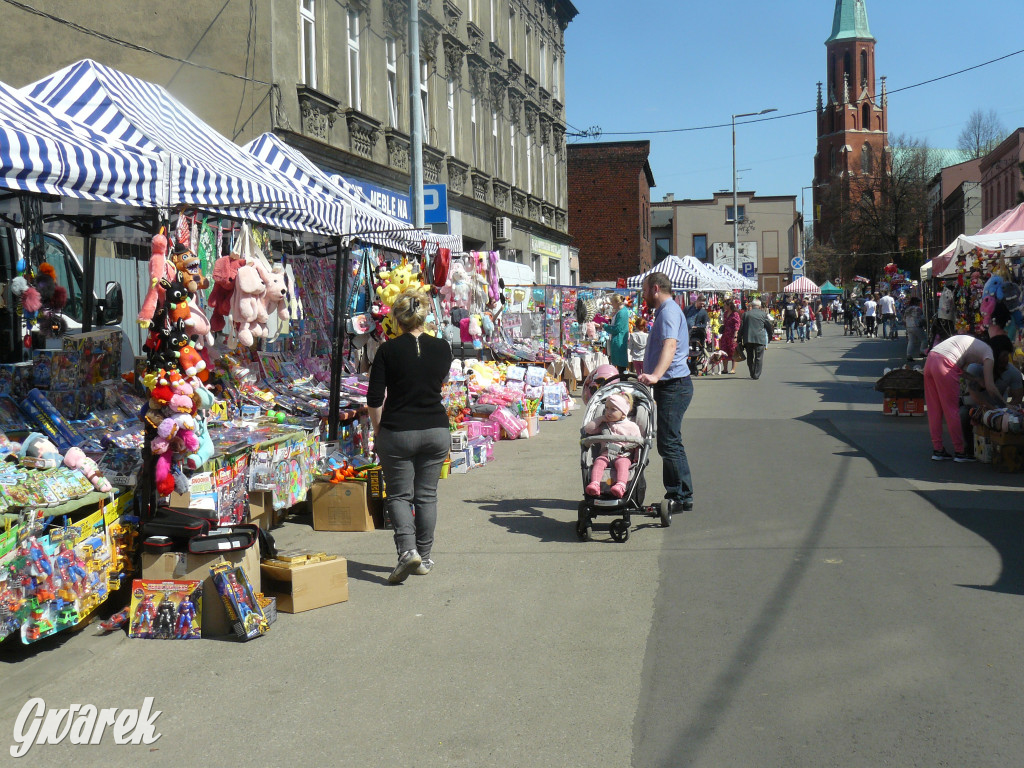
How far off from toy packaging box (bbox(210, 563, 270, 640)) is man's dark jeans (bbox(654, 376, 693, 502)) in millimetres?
3858

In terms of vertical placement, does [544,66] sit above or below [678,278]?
above

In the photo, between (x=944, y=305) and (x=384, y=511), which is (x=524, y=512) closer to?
(x=384, y=511)

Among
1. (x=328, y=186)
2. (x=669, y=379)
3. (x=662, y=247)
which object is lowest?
(x=669, y=379)

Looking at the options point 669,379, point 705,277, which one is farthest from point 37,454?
point 705,277

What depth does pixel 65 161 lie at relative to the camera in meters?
5.09

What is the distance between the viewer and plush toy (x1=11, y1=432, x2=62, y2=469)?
5.68 m

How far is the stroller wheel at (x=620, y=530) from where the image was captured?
7430 millimetres

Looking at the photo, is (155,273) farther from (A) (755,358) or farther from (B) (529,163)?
(B) (529,163)

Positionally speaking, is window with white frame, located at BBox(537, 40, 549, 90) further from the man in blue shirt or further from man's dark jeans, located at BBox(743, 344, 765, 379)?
the man in blue shirt

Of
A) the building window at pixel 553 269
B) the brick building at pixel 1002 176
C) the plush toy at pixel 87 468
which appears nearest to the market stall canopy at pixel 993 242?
the plush toy at pixel 87 468

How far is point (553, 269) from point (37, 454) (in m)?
34.0

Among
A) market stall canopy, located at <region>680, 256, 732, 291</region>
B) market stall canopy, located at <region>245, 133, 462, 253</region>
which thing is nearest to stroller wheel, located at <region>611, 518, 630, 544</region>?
market stall canopy, located at <region>245, 133, 462, 253</region>

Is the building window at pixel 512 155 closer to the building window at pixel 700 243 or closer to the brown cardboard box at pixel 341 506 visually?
the brown cardboard box at pixel 341 506

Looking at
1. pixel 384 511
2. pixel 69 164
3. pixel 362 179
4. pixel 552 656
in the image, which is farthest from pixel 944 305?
pixel 69 164
